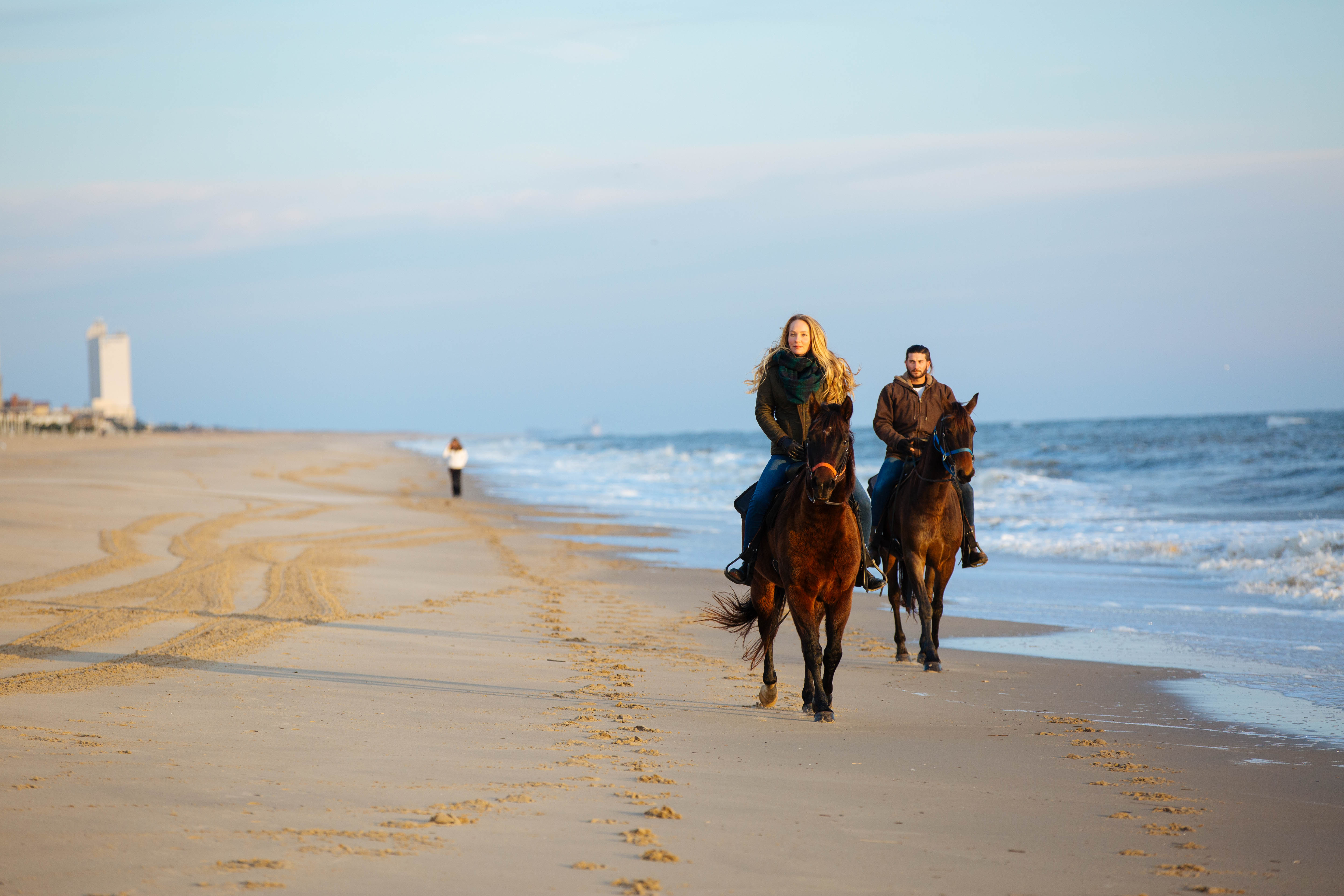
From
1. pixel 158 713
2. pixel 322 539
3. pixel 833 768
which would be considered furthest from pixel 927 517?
pixel 322 539

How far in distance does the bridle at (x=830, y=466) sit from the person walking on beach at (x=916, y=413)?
2634 millimetres

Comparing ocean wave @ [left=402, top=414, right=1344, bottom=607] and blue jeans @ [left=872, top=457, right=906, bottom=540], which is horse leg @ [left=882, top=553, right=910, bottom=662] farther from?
ocean wave @ [left=402, top=414, right=1344, bottom=607]

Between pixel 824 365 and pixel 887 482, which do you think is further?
pixel 887 482

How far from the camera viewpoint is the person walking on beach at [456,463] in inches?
1024

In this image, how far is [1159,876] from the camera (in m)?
3.77

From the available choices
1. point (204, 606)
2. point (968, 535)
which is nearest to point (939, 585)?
point (968, 535)

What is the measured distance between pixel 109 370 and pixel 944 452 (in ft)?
432

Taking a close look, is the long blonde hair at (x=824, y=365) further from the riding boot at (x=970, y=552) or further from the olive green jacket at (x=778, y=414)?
the riding boot at (x=970, y=552)

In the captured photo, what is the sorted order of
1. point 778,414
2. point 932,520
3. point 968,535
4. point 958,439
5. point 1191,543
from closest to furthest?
point 778,414, point 958,439, point 932,520, point 968,535, point 1191,543

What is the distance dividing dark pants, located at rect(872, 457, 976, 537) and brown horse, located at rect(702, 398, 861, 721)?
2442mm

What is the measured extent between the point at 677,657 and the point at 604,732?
2.65 m

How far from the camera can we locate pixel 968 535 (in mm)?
8555

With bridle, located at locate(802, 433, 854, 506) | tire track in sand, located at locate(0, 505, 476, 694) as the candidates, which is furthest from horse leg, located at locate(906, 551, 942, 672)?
tire track in sand, located at locate(0, 505, 476, 694)

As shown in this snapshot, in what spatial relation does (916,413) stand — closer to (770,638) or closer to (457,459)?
(770,638)
